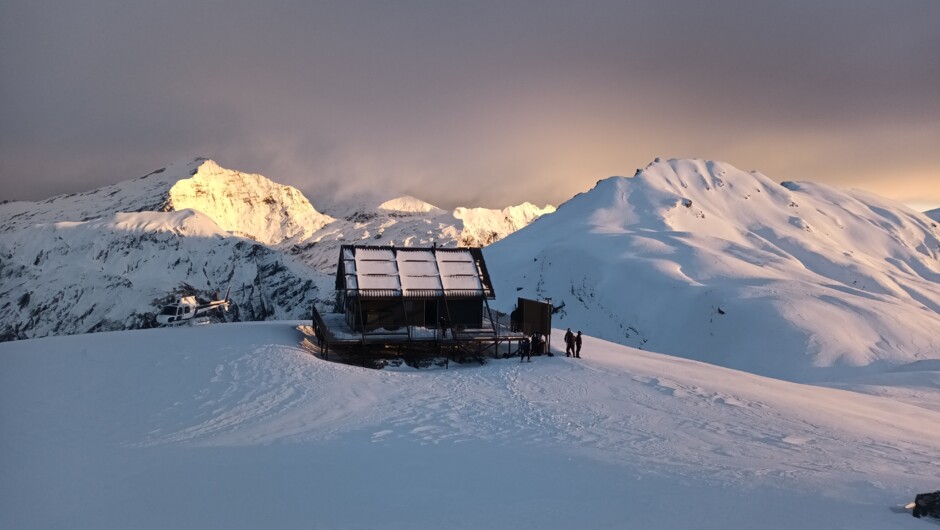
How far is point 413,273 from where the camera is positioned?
33.3 meters

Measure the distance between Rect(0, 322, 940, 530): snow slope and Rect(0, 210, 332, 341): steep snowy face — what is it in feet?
405

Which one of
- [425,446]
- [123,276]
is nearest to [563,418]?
[425,446]

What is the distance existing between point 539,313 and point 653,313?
36.7m

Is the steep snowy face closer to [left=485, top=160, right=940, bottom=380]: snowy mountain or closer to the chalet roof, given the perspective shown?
[left=485, top=160, right=940, bottom=380]: snowy mountain

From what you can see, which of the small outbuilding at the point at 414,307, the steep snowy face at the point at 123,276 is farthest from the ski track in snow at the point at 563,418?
the steep snowy face at the point at 123,276

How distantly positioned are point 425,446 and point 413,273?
19482 mm

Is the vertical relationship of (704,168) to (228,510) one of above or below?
above

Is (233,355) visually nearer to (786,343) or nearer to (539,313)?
(539,313)

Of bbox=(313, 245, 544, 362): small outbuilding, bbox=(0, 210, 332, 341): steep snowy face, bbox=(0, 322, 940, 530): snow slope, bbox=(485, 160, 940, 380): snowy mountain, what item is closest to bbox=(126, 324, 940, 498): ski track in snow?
bbox=(0, 322, 940, 530): snow slope

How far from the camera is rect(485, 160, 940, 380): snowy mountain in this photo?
52.5 meters

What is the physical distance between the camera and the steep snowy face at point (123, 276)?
151500 millimetres

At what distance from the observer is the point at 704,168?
441 ft

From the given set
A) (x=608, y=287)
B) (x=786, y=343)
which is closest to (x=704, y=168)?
(x=608, y=287)

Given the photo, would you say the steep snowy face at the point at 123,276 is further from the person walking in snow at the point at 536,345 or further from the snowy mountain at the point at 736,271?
the person walking in snow at the point at 536,345
